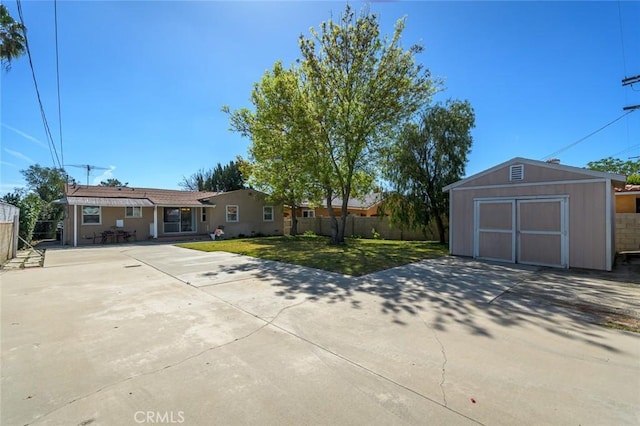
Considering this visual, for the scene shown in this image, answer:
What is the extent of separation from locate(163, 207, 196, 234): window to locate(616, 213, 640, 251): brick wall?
23682 millimetres

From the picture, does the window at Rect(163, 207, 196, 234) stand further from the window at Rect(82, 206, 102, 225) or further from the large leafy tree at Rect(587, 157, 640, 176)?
the large leafy tree at Rect(587, 157, 640, 176)

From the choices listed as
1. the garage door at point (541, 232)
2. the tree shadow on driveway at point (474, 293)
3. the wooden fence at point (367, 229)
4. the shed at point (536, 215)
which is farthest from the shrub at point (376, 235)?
the tree shadow on driveway at point (474, 293)

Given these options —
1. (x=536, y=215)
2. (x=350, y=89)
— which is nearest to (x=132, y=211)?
(x=350, y=89)

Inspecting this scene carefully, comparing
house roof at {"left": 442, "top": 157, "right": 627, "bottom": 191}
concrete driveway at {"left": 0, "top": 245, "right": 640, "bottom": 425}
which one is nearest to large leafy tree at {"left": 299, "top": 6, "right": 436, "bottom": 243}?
house roof at {"left": 442, "top": 157, "right": 627, "bottom": 191}

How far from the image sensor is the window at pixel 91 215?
16781 mm

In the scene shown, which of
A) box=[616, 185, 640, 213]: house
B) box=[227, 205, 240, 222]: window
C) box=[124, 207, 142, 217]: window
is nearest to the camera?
box=[616, 185, 640, 213]: house

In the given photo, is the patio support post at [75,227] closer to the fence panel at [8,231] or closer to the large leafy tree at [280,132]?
the fence panel at [8,231]

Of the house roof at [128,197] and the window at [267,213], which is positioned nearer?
the house roof at [128,197]

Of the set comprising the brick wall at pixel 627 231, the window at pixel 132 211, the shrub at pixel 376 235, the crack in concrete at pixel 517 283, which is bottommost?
the crack in concrete at pixel 517 283

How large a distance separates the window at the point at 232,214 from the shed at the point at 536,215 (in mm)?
15596

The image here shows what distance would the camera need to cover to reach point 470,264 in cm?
928

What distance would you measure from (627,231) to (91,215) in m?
27.2

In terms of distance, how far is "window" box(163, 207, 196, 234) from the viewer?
2008cm

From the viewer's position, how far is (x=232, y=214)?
21703 mm
